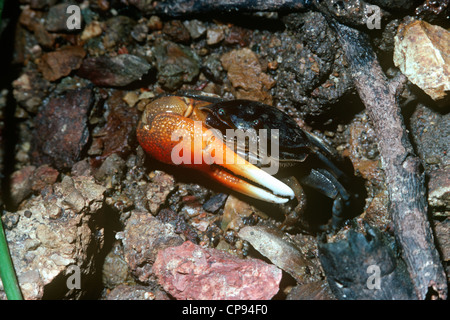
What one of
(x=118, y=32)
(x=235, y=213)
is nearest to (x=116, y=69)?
(x=118, y=32)

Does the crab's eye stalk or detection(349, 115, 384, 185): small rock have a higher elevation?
the crab's eye stalk

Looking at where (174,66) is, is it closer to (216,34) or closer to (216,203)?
(216,34)

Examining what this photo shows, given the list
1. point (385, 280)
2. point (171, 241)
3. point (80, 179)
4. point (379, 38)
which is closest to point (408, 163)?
point (385, 280)

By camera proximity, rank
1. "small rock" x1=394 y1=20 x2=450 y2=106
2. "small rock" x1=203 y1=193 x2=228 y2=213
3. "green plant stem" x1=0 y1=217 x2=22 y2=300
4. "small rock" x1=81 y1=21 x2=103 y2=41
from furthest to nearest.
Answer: "small rock" x1=81 y1=21 x2=103 y2=41, "small rock" x1=203 y1=193 x2=228 y2=213, "small rock" x1=394 y1=20 x2=450 y2=106, "green plant stem" x1=0 y1=217 x2=22 y2=300

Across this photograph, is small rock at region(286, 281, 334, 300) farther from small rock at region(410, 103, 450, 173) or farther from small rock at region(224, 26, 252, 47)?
small rock at region(224, 26, 252, 47)

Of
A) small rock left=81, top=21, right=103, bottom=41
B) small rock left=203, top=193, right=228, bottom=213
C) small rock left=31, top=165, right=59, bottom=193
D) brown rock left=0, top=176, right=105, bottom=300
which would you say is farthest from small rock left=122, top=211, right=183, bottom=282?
small rock left=81, top=21, right=103, bottom=41

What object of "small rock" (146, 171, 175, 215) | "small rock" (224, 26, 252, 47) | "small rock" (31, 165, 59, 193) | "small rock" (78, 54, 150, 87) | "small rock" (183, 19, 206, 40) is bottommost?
"small rock" (146, 171, 175, 215)

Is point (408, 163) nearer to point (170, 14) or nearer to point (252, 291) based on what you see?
point (252, 291)
